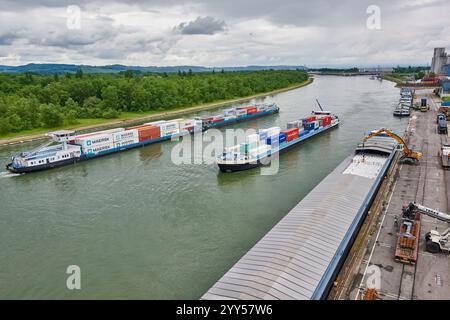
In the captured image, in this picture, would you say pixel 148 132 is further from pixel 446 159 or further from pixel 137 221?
pixel 446 159

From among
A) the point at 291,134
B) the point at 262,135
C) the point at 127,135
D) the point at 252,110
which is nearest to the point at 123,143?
the point at 127,135

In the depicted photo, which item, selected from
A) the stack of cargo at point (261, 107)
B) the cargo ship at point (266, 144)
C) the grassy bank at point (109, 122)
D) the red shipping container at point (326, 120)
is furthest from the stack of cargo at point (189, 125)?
the red shipping container at point (326, 120)

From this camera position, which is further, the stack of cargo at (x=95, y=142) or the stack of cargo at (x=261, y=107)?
the stack of cargo at (x=261, y=107)

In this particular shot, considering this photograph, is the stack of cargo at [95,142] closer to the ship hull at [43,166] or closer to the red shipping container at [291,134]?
the ship hull at [43,166]

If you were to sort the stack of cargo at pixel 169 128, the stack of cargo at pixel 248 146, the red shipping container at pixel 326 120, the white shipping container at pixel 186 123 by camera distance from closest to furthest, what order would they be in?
1. the stack of cargo at pixel 248 146
2. the stack of cargo at pixel 169 128
3. the red shipping container at pixel 326 120
4. the white shipping container at pixel 186 123

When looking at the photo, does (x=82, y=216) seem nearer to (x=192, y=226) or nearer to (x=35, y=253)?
(x=35, y=253)

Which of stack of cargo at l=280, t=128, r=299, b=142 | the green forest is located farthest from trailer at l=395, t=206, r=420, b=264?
the green forest
